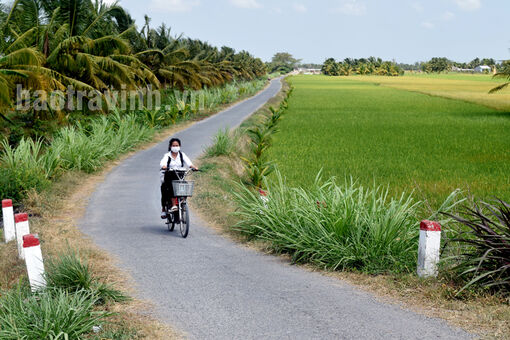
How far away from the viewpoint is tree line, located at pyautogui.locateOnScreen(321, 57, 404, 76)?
175625 millimetres

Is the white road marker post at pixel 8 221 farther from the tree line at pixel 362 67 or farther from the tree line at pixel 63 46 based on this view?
the tree line at pixel 362 67

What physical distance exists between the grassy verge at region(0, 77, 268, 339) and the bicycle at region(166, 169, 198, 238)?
1353 millimetres

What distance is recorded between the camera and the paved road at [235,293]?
15.8ft

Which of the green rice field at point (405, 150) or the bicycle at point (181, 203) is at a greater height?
the bicycle at point (181, 203)

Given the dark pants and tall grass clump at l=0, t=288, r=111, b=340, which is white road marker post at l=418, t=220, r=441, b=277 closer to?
tall grass clump at l=0, t=288, r=111, b=340

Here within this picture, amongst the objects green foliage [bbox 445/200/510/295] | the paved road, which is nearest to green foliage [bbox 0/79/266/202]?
the paved road

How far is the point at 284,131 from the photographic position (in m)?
25.7

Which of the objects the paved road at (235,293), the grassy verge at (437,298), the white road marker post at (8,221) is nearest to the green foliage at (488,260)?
the grassy verge at (437,298)

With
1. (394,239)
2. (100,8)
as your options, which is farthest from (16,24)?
(394,239)

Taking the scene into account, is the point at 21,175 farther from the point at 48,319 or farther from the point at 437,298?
the point at 437,298

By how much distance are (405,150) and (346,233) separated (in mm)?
12992

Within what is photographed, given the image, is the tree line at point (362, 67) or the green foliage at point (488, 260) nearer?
the green foliage at point (488, 260)

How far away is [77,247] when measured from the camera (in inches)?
257

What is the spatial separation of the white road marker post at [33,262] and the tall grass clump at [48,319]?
44 cm
